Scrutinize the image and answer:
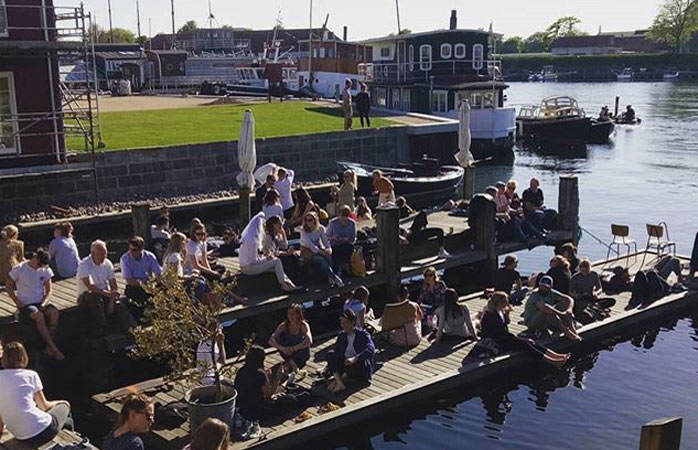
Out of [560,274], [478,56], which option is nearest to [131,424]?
[560,274]

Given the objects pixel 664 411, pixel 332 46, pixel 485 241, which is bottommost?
pixel 664 411

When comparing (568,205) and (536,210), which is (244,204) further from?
(568,205)

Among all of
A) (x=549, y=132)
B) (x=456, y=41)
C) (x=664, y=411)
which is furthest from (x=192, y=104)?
(x=664, y=411)

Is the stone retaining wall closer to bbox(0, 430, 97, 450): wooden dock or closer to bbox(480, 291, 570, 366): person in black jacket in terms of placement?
bbox(480, 291, 570, 366): person in black jacket

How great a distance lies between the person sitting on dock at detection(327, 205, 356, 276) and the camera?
15.7m

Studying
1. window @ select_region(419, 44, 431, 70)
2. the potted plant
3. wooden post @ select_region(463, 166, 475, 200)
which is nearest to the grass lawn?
window @ select_region(419, 44, 431, 70)

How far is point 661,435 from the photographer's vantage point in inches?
250

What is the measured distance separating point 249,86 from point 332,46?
263 inches

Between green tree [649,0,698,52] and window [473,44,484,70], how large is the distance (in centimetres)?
11958

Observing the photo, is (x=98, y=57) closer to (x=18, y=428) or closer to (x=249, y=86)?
(x=249, y=86)

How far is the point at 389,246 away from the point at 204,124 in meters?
19.5

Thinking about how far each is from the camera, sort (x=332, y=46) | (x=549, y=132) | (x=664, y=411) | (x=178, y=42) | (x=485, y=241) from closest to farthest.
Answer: (x=664, y=411) → (x=485, y=241) → (x=549, y=132) → (x=332, y=46) → (x=178, y=42)

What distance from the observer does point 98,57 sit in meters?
68.2

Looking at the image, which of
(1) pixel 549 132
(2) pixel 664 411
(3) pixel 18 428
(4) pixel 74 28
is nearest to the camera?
(3) pixel 18 428
